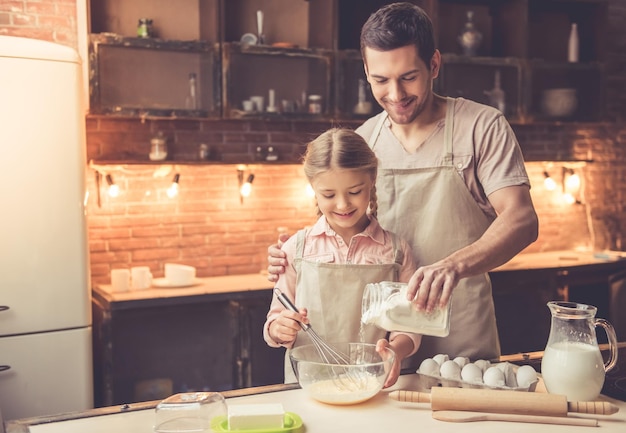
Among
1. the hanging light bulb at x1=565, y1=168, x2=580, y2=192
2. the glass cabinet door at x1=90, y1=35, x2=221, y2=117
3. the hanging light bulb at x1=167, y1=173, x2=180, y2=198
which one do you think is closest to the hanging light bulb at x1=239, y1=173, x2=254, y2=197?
the hanging light bulb at x1=167, y1=173, x2=180, y2=198

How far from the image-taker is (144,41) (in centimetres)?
385

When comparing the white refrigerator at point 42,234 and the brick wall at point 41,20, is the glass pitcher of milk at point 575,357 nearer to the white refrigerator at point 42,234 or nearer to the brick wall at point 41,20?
the white refrigerator at point 42,234

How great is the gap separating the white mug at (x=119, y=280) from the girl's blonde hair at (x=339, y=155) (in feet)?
6.50

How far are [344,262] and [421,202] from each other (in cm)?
35

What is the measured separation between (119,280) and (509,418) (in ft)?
8.56

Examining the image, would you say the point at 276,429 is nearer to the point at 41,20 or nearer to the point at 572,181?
the point at 41,20

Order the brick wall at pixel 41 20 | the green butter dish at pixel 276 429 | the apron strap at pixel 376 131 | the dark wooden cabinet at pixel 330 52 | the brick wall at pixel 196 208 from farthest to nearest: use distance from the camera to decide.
A: the brick wall at pixel 196 208 < the dark wooden cabinet at pixel 330 52 < the brick wall at pixel 41 20 < the apron strap at pixel 376 131 < the green butter dish at pixel 276 429

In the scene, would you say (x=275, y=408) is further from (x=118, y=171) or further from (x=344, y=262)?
(x=118, y=171)

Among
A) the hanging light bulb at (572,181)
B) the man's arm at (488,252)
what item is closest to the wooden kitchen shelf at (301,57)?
the hanging light bulb at (572,181)

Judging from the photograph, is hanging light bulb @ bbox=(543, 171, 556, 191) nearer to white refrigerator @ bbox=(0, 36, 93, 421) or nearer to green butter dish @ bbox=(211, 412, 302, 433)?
white refrigerator @ bbox=(0, 36, 93, 421)

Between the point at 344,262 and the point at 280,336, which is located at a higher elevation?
the point at 344,262

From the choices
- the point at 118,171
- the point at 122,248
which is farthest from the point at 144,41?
the point at 122,248

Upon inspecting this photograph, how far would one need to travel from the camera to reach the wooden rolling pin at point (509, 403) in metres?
1.50

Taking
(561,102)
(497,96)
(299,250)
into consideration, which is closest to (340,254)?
(299,250)
